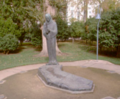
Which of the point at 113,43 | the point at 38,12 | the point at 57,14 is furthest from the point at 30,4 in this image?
the point at 113,43

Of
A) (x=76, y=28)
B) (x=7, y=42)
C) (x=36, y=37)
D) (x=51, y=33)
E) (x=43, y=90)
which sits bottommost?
(x=43, y=90)

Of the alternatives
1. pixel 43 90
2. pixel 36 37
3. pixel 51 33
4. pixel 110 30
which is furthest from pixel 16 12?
pixel 43 90

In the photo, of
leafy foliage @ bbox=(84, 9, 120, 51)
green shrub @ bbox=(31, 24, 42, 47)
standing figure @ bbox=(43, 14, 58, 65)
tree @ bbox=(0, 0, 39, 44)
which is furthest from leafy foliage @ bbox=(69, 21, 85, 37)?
standing figure @ bbox=(43, 14, 58, 65)

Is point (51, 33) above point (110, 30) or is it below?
below

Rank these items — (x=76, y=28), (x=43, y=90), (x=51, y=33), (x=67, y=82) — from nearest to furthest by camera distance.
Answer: (x=43, y=90), (x=67, y=82), (x=51, y=33), (x=76, y=28)

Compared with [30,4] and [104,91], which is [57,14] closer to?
[30,4]

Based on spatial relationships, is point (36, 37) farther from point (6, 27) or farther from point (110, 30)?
point (110, 30)

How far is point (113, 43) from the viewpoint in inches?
371

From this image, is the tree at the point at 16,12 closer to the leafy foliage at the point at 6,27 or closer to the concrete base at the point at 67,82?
the leafy foliage at the point at 6,27

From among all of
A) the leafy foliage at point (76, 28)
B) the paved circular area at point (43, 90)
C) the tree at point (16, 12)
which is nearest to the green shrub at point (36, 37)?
the tree at point (16, 12)

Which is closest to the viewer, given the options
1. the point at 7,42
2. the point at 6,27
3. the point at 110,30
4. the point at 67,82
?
the point at 67,82

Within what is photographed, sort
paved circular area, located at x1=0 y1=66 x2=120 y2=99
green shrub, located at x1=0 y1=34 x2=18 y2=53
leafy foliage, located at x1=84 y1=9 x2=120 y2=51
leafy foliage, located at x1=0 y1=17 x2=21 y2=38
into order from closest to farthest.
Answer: paved circular area, located at x1=0 y1=66 x2=120 y2=99 < leafy foliage, located at x1=84 y1=9 x2=120 y2=51 < green shrub, located at x1=0 y1=34 x2=18 y2=53 < leafy foliage, located at x1=0 y1=17 x2=21 y2=38

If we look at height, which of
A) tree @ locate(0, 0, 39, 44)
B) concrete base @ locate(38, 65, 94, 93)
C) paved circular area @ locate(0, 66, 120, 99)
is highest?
tree @ locate(0, 0, 39, 44)

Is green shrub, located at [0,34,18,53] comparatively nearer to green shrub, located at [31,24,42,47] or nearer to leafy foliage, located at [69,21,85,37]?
green shrub, located at [31,24,42,47]
